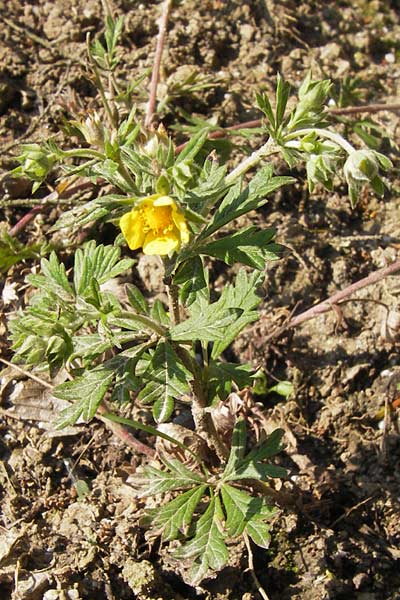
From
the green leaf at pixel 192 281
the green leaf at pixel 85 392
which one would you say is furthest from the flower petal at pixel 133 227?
the green leaf at pixel 85 392

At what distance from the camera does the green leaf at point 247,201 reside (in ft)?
8.00

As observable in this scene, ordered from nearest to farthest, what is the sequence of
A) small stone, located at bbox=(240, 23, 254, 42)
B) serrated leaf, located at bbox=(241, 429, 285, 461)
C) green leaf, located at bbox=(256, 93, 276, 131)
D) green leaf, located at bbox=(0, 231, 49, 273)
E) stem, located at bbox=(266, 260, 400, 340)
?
green leaf, located at bbox=(256, 93, 276, 131)
serrated leaf, located at bbox=(241, 429, 285, 461)
stem, located at bbox=(266, 260, 400, 340)
green leaf, located at bbox=(0, 231, 49, 273)
small stone, located at bbox=(240, 23, 254, 42)

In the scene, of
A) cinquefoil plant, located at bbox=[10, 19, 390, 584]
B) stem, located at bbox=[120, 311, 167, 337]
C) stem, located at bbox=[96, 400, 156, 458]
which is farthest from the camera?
stem, located at bbox=[96, 400, 156, 458]

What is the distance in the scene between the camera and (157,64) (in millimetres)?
3809

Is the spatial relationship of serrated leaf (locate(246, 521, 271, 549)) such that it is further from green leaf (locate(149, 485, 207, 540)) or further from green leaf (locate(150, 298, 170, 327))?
green leaf (locate(150, 298, 170, 327))

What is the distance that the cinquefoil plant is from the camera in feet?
7.34

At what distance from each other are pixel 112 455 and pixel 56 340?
3.40ft

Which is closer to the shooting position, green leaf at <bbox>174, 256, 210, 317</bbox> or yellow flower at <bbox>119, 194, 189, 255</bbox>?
yellow flower at <bbox>119, 194, 189, 255</bbox>

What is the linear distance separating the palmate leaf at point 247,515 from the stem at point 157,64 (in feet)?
6.42

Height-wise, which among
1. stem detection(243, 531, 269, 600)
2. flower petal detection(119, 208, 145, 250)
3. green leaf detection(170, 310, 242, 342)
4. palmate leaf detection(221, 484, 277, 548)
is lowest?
stem detection(243, 531, 269, 600)

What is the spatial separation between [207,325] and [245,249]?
29 centimetres

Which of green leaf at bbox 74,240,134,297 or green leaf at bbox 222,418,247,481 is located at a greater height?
green leaf at bbox 74,240,134,297

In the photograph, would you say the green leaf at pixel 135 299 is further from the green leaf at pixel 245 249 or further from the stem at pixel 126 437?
the stem at pixel 126 437

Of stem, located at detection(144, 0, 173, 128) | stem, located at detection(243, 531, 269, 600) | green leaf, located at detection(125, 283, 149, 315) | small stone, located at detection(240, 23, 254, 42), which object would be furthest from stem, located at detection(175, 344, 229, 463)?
small stone, located at detection(240, 23, 254, 42)
